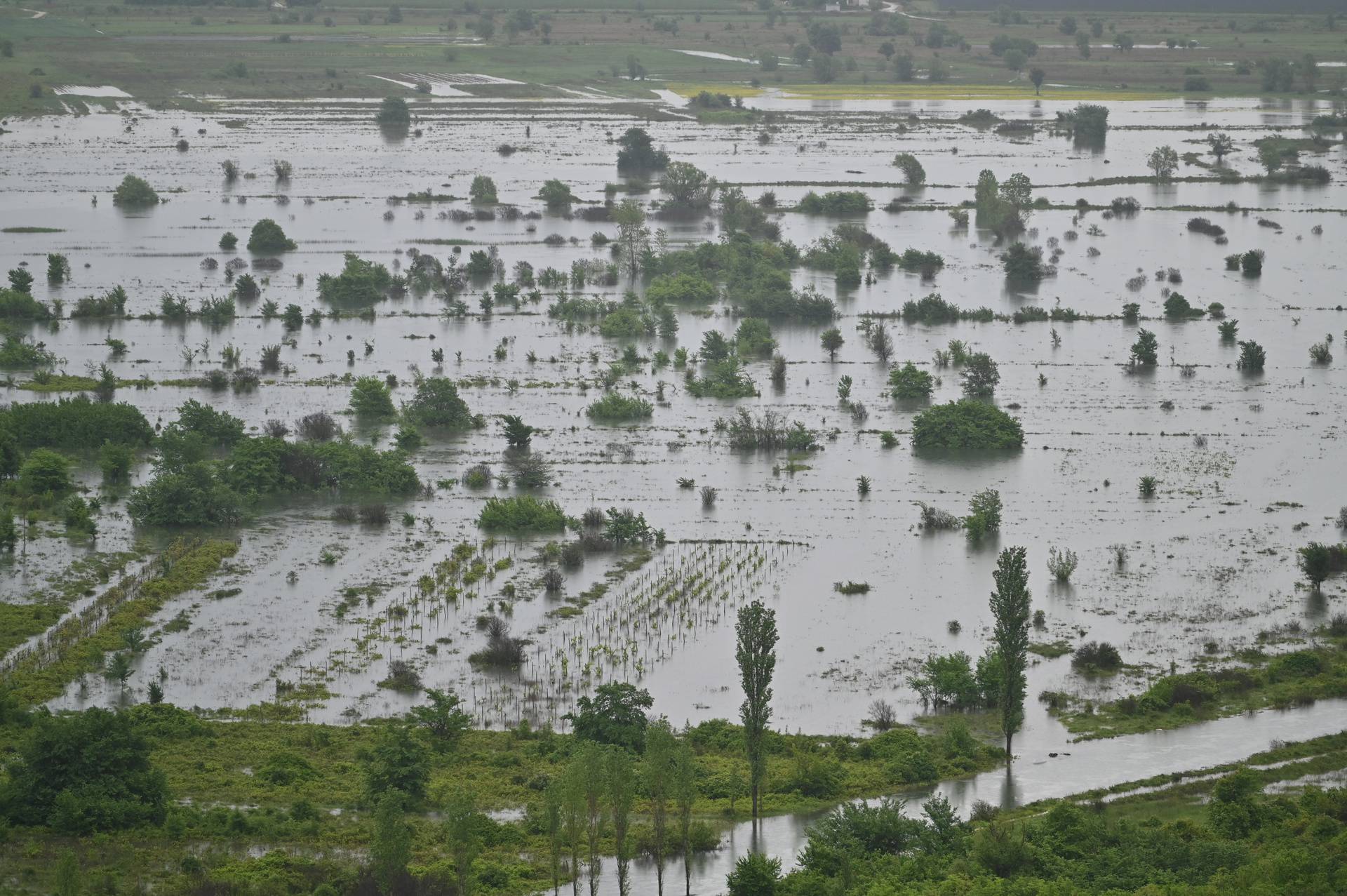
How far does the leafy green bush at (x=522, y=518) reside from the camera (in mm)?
36375

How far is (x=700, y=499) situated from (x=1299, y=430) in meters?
15.8

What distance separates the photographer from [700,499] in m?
38.2

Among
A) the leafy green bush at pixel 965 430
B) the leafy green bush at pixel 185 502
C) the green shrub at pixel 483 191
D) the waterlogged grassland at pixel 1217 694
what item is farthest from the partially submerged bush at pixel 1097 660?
the green shrub at pixel 483 191

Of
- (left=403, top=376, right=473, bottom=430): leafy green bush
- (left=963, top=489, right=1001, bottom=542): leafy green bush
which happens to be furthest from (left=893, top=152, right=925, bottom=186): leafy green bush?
(left=963, top=489, right=1001, bottom=542): leafy green bush

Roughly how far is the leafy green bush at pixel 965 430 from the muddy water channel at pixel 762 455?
554mm

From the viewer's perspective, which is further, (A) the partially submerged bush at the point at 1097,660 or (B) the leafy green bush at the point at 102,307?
(B) the leafy green bush at the point at 102,307

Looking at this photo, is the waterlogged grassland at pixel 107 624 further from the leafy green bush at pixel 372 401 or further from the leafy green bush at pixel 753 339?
the leafy green bush at pixel 753 339

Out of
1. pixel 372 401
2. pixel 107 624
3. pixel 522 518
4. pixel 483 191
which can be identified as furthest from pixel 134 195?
pixel 107 624

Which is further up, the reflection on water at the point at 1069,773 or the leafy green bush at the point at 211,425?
the leafy green bush at the point at 211,425

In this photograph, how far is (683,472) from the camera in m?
40.1

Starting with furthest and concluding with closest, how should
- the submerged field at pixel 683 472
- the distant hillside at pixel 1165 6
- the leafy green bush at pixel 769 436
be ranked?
the distant hillside at pixel 1165 6 → the leafy green bush at pixel 769 436 → the submerged field at pixel 683 472

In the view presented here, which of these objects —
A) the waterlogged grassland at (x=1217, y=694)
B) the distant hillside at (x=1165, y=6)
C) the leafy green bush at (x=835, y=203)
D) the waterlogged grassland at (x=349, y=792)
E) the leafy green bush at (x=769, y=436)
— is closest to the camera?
the waterlogged grassland at (x=349, y=792)

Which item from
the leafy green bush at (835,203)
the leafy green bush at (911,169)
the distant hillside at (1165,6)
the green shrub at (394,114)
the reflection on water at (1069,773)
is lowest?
the reflection on water at (1069,773)

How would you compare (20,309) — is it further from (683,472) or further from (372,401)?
(683,472)
